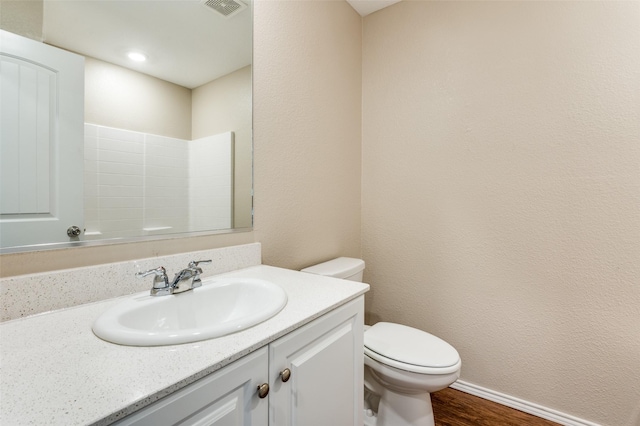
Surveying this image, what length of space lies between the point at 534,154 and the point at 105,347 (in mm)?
1894

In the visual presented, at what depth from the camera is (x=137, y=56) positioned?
3.32 feet

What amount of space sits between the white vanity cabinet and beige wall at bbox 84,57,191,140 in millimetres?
842

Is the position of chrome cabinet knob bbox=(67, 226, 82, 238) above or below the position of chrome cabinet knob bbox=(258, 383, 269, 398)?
above

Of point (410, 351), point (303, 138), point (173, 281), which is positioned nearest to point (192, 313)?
point (173, 281)

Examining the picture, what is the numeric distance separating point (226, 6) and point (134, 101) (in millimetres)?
609

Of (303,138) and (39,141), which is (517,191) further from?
(39,141)

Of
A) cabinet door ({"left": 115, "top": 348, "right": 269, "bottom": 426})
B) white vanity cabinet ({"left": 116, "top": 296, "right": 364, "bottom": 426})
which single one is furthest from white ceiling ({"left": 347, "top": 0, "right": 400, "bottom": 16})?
cabinet door ({"left": 115, "top": 348, "right": 269, "bottom": 426})

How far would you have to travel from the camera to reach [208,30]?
122 cm

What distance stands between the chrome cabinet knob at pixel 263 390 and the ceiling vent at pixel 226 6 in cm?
139

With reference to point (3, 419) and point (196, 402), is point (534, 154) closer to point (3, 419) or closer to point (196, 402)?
point (196, 402)

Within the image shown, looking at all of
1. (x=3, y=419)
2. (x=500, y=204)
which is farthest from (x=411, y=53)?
(x=3, y=419)

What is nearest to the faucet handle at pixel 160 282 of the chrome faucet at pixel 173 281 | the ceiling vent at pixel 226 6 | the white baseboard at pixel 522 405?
the chrome faucet at pixel 173 281

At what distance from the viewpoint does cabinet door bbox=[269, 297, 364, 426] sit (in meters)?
0.74

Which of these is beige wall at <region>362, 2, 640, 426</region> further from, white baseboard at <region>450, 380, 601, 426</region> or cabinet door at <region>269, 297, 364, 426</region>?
cabinet door at <region>269, 297, 364, 426</region>
